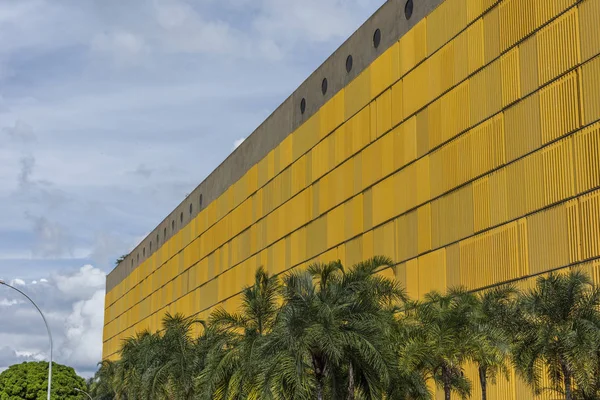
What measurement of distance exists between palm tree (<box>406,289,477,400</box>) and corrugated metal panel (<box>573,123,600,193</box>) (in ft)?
17.6

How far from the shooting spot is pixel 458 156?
40688 mm

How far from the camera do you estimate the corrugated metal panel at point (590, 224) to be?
31859 mm

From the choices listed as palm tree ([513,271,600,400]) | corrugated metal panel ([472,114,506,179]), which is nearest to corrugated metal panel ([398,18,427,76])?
corrugated metal panel ([472,114,506,179])

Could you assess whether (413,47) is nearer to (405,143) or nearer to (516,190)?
(405,143)

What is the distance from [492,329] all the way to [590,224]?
5.11m

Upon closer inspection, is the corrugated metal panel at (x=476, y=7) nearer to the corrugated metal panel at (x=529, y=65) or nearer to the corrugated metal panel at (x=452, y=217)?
the corrugated metal panel at (x=529, y=65)

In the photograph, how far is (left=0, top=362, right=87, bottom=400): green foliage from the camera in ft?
326

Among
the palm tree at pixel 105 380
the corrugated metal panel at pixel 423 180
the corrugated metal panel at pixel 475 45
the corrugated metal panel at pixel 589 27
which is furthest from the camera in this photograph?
the palm tree at pixel 105 380

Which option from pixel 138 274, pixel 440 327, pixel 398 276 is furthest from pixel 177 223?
pixel 440 327

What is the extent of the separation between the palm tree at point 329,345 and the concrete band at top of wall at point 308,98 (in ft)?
57.6

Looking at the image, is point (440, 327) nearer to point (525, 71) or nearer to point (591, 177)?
point (591, 177)

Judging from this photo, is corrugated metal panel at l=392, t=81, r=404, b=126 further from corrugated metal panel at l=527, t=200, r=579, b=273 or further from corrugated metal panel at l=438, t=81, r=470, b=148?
corrugated metal panel at l=527, t=200, r=579, b=273

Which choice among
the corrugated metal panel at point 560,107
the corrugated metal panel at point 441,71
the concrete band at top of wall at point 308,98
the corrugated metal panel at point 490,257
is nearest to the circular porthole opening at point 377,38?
the concrete band at top of wall at point 308,98

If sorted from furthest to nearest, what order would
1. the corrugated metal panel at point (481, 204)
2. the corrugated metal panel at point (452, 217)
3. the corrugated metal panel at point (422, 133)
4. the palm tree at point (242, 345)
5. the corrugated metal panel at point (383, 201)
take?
the corrugated metal panel at point (383, 201) < the corrugated metal panel at point (422, 133) < the corrugated metal panel at point (452, 217) < the corrugated metal panel at point (481, 204) < the palm tree at point (242, 345)
